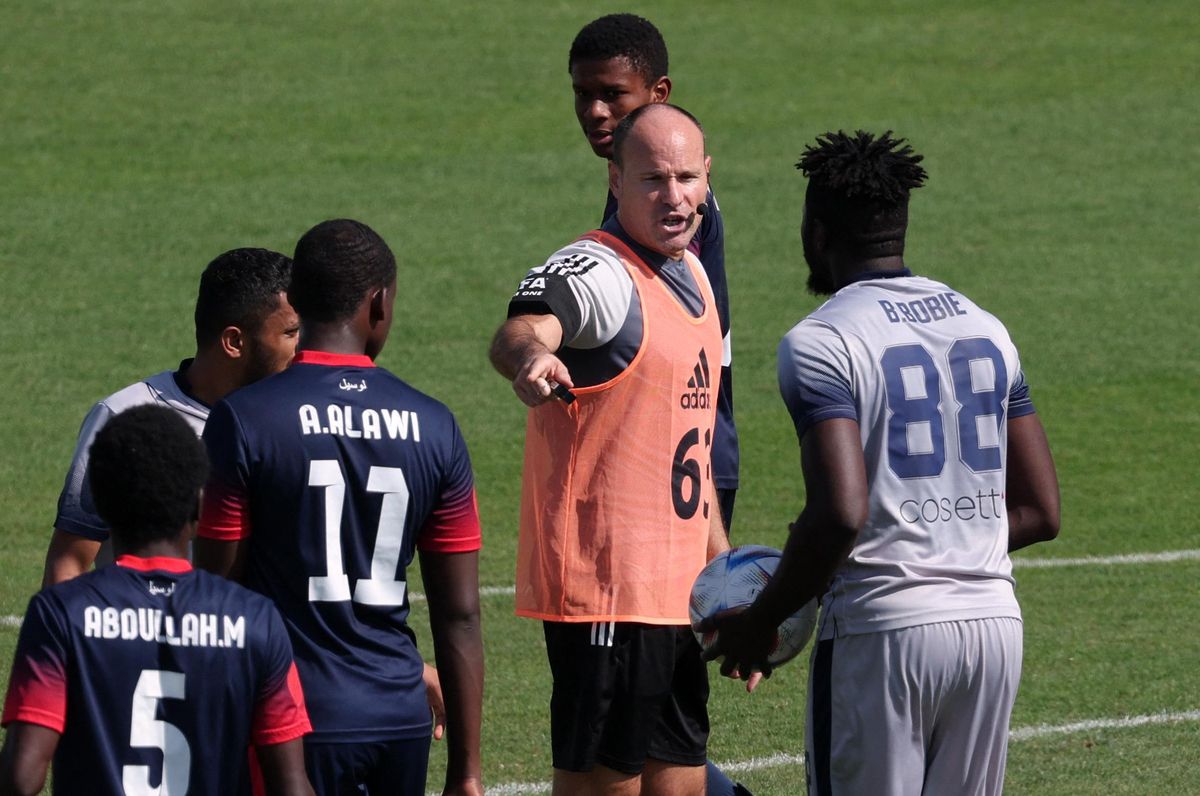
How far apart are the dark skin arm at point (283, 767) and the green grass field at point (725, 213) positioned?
10.5 feet

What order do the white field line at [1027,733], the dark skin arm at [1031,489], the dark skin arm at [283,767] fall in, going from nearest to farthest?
the dark skin arm at [283,767] < the dark skin arm at [1031,489] < the white field line at [1027,733]

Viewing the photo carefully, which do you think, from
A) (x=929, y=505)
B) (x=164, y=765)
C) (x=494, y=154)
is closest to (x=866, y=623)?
(x=929, y=505)

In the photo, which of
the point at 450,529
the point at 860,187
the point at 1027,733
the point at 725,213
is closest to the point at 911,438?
the point at 860,187

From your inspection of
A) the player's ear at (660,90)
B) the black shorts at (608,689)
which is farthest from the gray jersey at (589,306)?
the player's ear at (660,90)

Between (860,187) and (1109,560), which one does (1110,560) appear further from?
(860,187)

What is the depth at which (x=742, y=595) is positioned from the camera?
482cm

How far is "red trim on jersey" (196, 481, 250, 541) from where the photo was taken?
163 inches

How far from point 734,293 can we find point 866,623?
38.7ft

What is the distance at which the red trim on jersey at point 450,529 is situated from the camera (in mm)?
4426

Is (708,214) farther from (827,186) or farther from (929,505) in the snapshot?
(929,505)

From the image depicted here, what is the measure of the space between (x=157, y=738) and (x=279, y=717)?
262mm

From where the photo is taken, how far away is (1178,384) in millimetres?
14078

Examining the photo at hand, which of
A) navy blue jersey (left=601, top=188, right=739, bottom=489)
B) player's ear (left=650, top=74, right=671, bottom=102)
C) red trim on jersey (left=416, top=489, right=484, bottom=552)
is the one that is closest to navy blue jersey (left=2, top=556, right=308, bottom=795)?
red trim on jersey (left=416, top=489, right=484, bottom=552)

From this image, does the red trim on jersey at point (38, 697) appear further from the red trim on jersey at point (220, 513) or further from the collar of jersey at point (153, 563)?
the red trim on jersey at point (220, 513)
